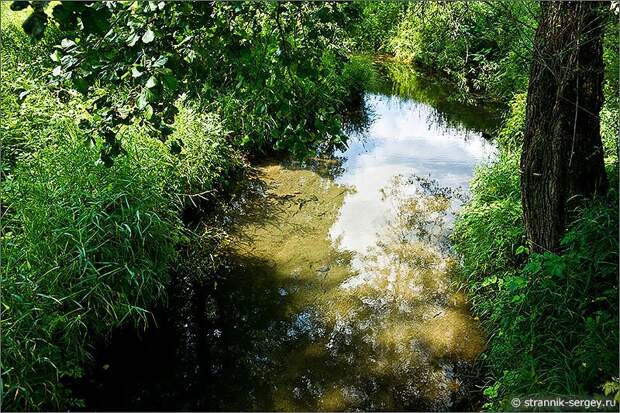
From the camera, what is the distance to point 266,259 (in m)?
4.62

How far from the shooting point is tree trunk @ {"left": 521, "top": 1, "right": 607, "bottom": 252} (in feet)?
9.00

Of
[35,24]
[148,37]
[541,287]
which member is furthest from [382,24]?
[35,24]

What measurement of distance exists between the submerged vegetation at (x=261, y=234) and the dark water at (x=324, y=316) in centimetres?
2

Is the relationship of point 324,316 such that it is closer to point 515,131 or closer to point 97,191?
point 97,191

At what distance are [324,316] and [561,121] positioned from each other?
216 centimetres

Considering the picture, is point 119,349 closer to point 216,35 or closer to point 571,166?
point 216,35

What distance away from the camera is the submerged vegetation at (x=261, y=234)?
87.8 inches

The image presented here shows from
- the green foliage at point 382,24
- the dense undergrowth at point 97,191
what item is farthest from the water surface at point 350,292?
the green foliage at point 382,24

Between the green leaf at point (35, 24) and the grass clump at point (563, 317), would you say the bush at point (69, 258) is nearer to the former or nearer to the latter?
the green leaf at point (35, 24)

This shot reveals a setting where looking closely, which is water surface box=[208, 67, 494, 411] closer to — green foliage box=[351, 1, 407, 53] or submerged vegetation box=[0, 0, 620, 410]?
submerged vegetation box=[0, 0, 620, 410]

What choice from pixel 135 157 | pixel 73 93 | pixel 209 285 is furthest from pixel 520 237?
pixel 73 93

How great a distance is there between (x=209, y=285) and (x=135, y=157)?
4.09 ft

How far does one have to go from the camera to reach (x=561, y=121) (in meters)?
2.92

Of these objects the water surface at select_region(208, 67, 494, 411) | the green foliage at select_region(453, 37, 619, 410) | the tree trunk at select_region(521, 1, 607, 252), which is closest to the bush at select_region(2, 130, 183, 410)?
the water surface at select_region(208, 67, 494, 411)
